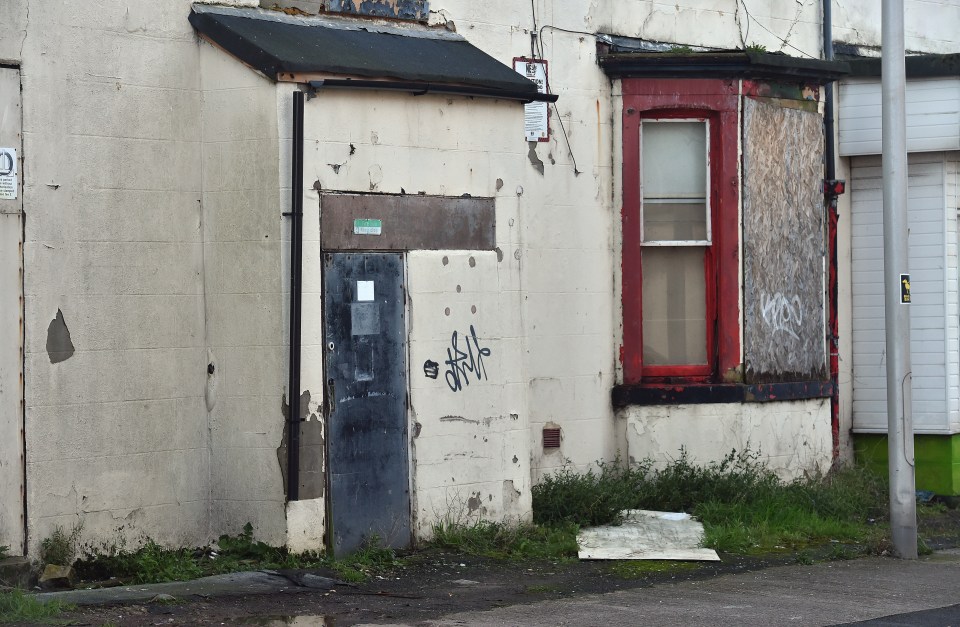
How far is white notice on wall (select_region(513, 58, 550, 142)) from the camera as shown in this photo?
423 inches

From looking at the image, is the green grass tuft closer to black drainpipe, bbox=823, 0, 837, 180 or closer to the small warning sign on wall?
the small warning sign on wall

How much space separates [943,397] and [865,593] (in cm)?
439

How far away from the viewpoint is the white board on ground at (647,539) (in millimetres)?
9477

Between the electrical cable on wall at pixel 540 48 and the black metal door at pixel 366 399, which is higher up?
the electrical cable on wall at pixel 540 48

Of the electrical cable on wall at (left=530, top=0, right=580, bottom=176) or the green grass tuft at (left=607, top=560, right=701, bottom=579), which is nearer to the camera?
the green grass tuft at (left=607, top=560, right=701, bottom=579)

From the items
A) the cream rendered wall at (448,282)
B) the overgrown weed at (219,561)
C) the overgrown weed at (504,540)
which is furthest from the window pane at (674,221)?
the overgrown weed at (219,561)

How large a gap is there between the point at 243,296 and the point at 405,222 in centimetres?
128

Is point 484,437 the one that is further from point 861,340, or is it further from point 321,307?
point 861,340

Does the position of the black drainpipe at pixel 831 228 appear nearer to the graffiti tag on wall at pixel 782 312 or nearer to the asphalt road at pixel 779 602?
the graffiti tag on wall at pixel 782 312

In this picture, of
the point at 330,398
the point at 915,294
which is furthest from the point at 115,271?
the point at 915,294

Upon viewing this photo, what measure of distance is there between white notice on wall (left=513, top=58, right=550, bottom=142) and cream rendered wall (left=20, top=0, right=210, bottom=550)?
2956 millimetres

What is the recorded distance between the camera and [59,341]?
8336 mm

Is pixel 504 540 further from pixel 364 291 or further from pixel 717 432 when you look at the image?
pixel 717 432

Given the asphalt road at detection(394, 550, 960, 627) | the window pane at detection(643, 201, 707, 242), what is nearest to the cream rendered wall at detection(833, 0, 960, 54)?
Result: the window pane at detection(643, 201, 707, 242)
